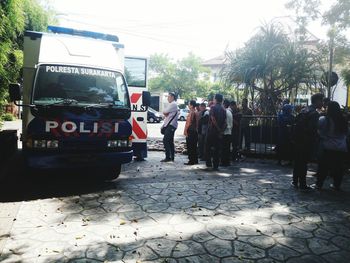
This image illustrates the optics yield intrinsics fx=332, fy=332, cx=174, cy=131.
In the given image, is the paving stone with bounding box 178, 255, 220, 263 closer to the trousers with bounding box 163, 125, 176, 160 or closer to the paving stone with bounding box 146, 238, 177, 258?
the paving stone with bounding box 146, 238, 177, 258

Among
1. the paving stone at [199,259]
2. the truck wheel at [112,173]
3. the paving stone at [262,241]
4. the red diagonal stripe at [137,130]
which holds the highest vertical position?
the red diagonal stripe at [137,130]

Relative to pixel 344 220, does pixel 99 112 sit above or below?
above

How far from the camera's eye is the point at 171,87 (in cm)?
4931

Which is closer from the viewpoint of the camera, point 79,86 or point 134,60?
point 79,86

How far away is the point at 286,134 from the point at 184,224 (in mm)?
5695

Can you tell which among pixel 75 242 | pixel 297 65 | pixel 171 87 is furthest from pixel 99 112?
pixel 171 87

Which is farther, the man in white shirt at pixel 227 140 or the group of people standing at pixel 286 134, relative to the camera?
the man in white shirt at pixel 227 140

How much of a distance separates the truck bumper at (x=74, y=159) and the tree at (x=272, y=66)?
888 cm

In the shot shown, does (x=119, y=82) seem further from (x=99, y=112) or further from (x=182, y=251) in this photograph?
(x=182, y=251)

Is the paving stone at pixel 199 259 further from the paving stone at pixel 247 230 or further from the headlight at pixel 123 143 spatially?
the headlight at pixel 123 143

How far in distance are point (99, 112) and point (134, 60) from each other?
132 inches

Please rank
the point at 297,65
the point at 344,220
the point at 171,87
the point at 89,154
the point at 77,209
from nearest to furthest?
the point at 344,220 → the point at 77,209 → the point at 89,154 → the point at 297,65 → the point at 171,87

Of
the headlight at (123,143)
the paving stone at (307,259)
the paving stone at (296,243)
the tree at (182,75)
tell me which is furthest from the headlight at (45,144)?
the tree at (182,75)

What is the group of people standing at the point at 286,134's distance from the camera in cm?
624
